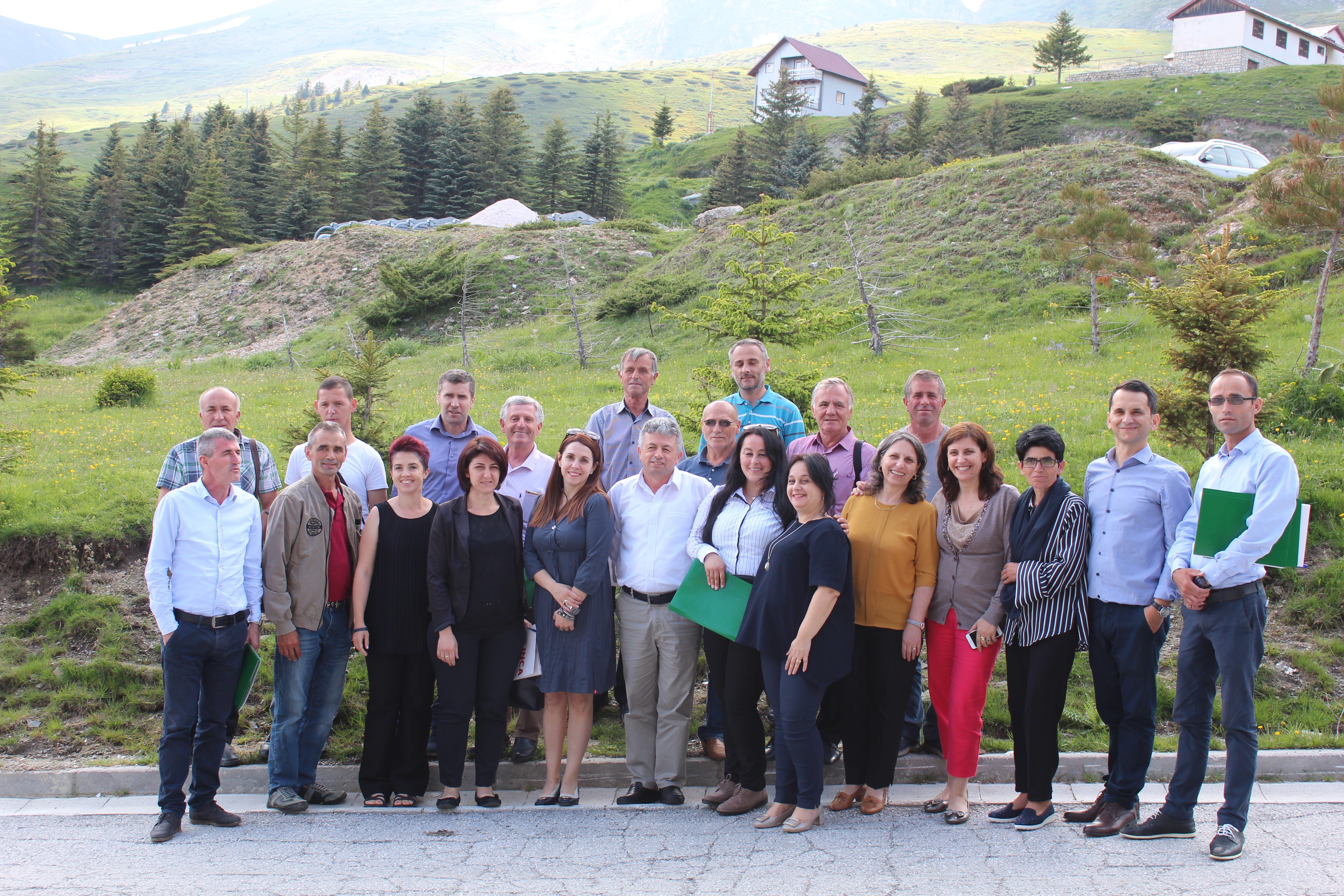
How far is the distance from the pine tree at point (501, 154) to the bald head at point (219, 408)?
4713 centimetres

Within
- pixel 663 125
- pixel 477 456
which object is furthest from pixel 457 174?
pixel 477 456

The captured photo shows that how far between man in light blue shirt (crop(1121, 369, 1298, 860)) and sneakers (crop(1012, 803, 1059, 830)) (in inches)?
14.6

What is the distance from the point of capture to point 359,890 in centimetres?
397

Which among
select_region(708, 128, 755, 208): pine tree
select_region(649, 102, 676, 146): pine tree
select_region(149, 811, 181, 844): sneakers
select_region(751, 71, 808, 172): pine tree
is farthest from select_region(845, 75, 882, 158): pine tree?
select_region(149, 811, 181, 844): sneakers

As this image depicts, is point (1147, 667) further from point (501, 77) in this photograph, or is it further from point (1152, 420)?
point (501, 77)

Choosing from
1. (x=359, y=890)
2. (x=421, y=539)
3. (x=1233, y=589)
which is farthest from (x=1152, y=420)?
(x=359, y=890)

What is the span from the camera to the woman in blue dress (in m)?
4.93

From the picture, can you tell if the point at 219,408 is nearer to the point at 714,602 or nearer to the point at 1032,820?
the point at 714,602

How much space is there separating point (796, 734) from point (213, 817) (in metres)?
3.20

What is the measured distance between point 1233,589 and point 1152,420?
36.2 inches

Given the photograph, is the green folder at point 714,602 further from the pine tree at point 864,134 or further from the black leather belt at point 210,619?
the pine tree at point 864,134

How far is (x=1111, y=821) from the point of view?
4406mm

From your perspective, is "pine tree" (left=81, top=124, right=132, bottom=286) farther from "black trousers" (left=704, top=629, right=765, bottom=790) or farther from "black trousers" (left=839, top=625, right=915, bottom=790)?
"black trousers" (left=839, top=625, right=915, bottom=790)

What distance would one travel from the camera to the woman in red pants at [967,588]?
15.1 feet
